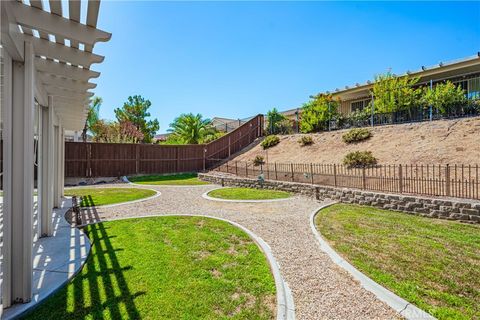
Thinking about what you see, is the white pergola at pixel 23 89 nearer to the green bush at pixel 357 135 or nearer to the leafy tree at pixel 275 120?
the green bush at pixel 357 135

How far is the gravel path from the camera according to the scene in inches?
120

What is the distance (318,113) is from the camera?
63.2ft

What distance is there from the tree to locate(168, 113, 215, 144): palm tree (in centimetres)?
825

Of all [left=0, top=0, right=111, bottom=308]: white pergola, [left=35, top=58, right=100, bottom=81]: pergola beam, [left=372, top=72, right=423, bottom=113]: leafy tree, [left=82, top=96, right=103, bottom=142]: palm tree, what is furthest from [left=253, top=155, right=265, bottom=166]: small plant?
[left=82, top=96, right=103, bottom=142]: palm tree

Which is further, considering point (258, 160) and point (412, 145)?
point (258, 160)

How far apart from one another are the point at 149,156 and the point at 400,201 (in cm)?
1722

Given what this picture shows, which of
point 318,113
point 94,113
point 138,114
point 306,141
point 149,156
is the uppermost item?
point 138,114

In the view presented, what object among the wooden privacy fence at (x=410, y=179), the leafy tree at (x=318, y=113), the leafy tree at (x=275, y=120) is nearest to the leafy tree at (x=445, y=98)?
the leafy tree at (x=318, y=113)

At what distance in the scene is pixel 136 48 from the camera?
10188mm

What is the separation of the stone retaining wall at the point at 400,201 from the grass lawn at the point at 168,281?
18.2ft

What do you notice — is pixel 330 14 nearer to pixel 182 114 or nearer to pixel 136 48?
pixel 136 48

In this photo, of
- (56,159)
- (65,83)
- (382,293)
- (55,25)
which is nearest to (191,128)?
(56,159)

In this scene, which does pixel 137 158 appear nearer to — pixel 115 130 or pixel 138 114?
pixel 115 130

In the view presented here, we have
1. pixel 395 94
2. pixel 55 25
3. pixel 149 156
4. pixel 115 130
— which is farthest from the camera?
pixel 115 130
